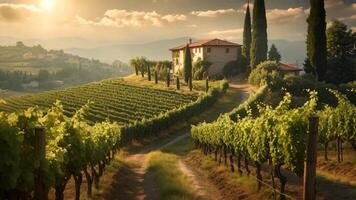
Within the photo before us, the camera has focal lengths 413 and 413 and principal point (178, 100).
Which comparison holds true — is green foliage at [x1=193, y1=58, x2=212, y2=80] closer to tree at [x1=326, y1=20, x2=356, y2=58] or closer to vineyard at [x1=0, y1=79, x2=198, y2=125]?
vineyard at [x1=0, y1=79, x2=198, y2=125]

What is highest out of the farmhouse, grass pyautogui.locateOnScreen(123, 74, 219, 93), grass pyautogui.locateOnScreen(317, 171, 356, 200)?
the farmhouse

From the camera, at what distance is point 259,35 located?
93250 millimetres

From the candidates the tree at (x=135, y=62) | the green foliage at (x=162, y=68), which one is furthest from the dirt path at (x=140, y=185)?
the tree at (x=135, y=62)

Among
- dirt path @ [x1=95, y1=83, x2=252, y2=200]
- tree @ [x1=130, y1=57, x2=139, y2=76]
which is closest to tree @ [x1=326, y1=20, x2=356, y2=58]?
tree @ [x1=130, y1=57, x2=139, y2=76]

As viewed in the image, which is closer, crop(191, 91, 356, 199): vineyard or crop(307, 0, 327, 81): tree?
crop(191, 91, 356, 199): vineyard

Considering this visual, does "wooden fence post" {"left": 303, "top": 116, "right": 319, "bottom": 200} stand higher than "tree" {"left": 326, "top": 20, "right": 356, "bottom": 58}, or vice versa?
"tree" {"left": 326, "top": 20, "right": 356, "bottom": 58}

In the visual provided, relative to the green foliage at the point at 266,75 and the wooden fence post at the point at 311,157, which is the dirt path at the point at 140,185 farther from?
the green foliage at the point at 266,75

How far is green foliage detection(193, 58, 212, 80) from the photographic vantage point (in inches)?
4126

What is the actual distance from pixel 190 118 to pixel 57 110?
191 ft

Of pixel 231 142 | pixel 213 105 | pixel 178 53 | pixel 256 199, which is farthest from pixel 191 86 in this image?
pixel 256 199

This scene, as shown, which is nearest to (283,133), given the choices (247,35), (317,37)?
(317,37)

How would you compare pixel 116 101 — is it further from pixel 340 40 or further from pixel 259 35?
pixel 340 40

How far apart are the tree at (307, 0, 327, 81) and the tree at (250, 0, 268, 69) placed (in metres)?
19.4

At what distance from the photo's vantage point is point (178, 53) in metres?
120
